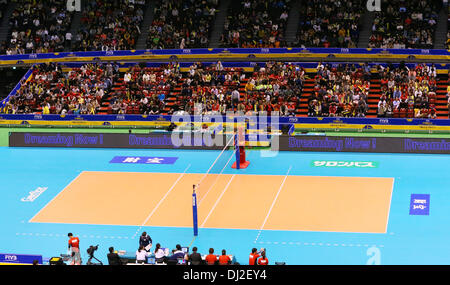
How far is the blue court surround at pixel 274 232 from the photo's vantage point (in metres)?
25.7

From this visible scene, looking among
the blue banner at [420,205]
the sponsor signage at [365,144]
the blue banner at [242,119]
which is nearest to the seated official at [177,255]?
the blue banner at [420,205]

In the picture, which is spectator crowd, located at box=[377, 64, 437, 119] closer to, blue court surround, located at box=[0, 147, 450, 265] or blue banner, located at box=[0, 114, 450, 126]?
blue banner, located at box=[0, 114, 450, 126]

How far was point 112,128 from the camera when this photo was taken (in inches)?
1874

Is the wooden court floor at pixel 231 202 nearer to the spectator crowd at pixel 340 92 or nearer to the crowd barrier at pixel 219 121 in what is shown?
the crowd barrier at pixel 219 121

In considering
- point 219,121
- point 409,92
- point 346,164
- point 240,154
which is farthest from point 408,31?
point 240,154

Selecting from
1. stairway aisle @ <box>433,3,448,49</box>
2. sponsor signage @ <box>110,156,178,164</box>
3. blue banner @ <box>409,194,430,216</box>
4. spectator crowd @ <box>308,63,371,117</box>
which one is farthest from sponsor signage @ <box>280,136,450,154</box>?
stairway aisle @ <box>433,3,448,49</box>

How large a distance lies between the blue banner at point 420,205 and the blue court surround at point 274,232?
238 mm

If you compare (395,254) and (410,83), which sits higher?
(410,83)

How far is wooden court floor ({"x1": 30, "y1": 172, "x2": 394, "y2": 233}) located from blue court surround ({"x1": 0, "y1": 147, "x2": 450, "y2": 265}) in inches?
25.0

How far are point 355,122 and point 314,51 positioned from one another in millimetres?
7837

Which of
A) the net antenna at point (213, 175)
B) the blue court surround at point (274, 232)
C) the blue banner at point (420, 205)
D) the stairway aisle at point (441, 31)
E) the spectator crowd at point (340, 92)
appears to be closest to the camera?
the blue court surround at point (274, 232)

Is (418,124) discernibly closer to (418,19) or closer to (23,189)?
(418,19)

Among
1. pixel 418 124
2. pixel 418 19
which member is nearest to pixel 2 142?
pixel 418 124
